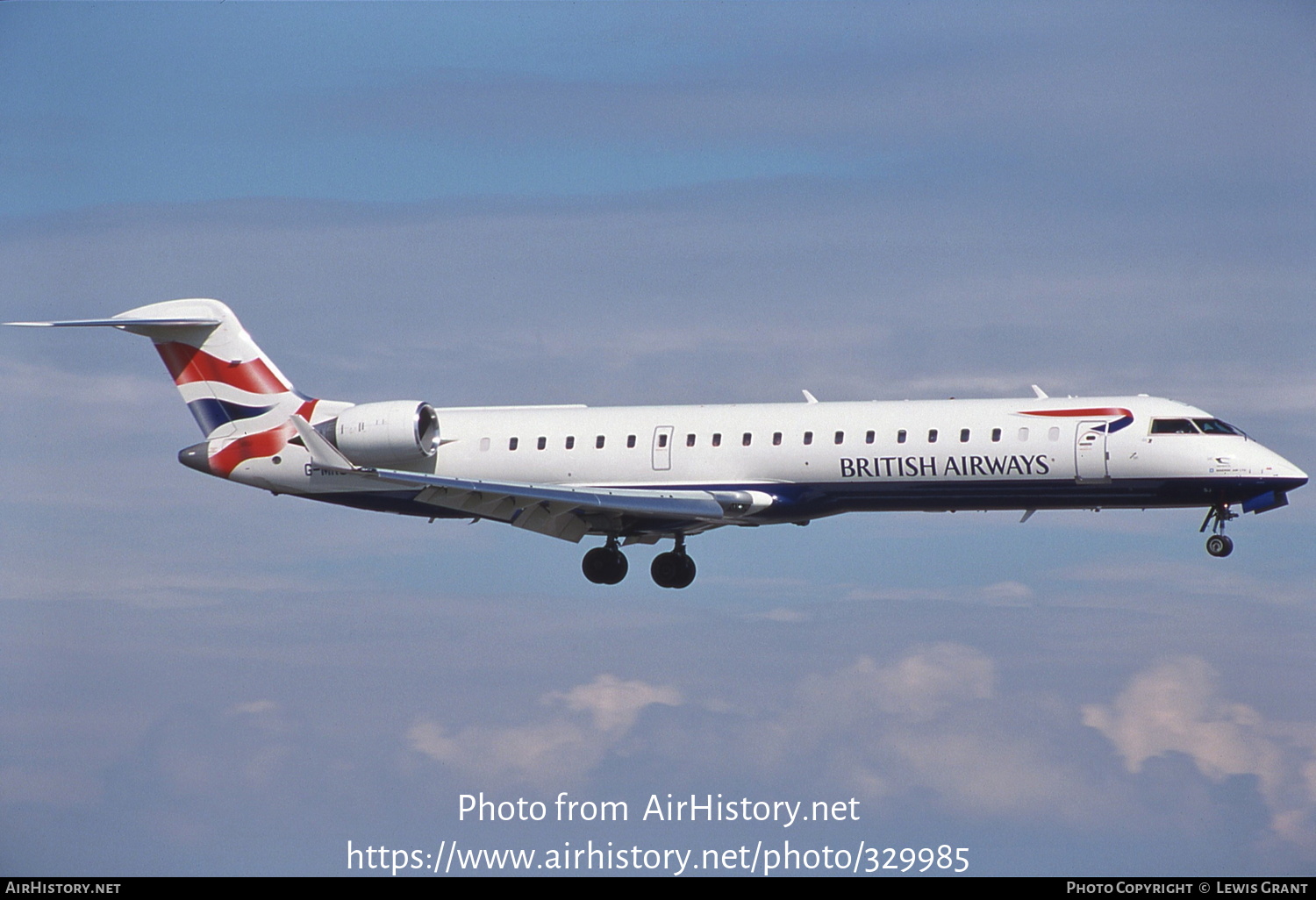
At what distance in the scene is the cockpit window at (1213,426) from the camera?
3212 centimetres

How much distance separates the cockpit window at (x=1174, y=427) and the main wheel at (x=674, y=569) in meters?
11.5

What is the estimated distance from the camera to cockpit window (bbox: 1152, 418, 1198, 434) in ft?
105

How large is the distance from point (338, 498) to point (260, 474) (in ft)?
6.61

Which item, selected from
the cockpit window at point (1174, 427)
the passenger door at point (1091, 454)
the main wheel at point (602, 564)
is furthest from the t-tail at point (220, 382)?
the cockpit window at point (1174, 427)

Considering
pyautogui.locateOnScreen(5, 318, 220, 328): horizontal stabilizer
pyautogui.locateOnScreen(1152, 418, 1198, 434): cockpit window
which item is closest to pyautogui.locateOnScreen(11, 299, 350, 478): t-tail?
pyautogui.locateOnScreen(5, 318, 220, 328): horizontal stabilizer

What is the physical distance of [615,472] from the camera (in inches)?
1395

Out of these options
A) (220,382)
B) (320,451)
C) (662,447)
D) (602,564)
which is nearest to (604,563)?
(602,564)

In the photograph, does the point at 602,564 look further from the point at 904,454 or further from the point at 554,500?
the point at 904,454

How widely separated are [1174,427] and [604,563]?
1311cm

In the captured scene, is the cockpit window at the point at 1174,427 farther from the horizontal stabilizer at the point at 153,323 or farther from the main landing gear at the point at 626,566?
the horizontal stabilizer at the point at 153,323
